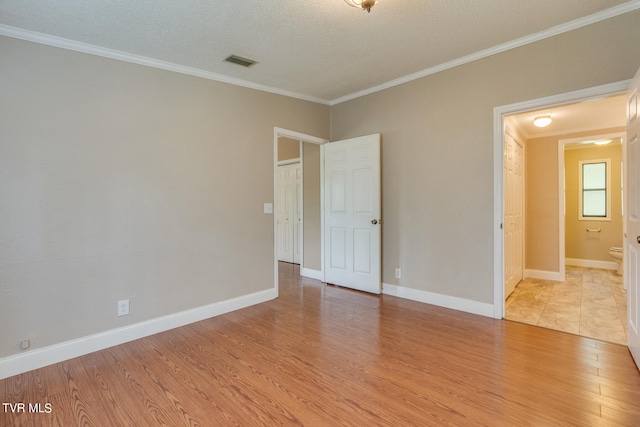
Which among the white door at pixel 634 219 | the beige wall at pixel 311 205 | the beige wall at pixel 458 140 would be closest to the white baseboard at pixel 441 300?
the beige wall at pixel 458 140

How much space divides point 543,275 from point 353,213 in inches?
134

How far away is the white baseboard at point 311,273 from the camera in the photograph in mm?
4963

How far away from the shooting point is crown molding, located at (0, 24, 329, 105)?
2404 millimetres

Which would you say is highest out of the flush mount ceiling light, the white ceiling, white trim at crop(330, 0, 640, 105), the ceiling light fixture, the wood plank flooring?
white trim at crop(330, 0, 640, 105)

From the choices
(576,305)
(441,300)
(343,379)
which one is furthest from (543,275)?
(343,379)

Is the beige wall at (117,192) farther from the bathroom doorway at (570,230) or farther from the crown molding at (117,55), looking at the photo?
the bathroom doorway at (570,230)

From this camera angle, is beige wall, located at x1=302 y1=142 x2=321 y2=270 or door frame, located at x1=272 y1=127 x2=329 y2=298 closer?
door frame, located at x1=272 y1=127 x2=329 y2=298

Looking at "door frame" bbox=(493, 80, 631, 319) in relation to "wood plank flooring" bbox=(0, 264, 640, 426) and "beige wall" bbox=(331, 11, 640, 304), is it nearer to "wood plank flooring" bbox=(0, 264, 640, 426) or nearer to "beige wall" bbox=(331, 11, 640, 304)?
"beige wall" bbox=(331, 11, 640, 304)

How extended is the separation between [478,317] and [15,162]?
4.33m

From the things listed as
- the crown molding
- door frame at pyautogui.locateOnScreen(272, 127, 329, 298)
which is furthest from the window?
the crown molding

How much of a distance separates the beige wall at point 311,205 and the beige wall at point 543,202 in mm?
3529

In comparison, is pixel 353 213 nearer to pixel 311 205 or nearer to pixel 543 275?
pixel 311 205

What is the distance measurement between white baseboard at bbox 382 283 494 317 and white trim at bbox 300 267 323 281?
1.18 m

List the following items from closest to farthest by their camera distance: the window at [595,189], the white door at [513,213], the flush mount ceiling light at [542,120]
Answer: the white door at [513,213], the flush mount ceiling light at [542,120], the window at [595,189]
